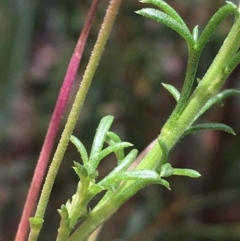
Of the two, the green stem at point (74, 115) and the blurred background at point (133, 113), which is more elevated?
the green stem at point (74, 115)

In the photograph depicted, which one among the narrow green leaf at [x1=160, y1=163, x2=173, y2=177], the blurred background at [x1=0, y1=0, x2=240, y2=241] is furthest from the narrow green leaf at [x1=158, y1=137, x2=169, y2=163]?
the blurred background at [x1=0, y1=0, x2=240, y2=241]

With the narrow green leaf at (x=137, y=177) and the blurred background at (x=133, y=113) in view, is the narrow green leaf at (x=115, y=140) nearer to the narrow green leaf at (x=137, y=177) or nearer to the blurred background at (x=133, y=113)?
the narrow green leaf at (x=137, y=177)

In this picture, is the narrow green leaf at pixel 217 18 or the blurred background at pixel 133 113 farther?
the blurred background at pixel 133 113

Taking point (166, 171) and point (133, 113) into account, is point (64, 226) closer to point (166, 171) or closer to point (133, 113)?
point (166, 171)

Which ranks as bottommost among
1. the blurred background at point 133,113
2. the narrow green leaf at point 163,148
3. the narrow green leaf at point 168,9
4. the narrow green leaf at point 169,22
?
the blurred background at point 133,113

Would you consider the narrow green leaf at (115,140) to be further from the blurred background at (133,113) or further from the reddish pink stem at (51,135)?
the blurred background at (133,113)

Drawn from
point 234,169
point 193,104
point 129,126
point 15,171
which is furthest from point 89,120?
point 193,104

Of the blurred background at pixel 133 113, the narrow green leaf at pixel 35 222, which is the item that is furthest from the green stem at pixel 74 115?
the blurred background at pixel 133 113
